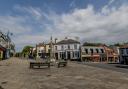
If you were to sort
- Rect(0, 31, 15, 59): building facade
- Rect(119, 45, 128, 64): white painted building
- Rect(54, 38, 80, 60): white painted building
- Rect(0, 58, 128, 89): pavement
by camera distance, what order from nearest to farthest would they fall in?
Rect(0, 58, 128, 89): pavement
Rect(119, 45, 128, 64): white painted building
Rect(0, 31, 15, 59): building facade
Rect(54, 38, 80, 60): white painted building

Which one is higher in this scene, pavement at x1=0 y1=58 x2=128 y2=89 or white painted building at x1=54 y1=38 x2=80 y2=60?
white painted building at x1=54 y1=38 x2=80 y2=60

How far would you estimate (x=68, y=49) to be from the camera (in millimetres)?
80562

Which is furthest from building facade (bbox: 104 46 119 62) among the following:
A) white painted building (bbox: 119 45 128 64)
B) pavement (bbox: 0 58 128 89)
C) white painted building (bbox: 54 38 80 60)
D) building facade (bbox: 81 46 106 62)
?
pavement (bbox: 0 58 128 89)

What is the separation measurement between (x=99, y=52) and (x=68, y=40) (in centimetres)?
1376

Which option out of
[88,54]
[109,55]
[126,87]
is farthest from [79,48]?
[126,87]

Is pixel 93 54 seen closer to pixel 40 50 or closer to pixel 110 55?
pixel 110 55

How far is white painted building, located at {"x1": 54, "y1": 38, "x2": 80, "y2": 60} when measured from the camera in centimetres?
7865

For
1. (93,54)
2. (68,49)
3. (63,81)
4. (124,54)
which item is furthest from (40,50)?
(63,81)

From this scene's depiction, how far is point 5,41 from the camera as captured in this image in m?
97.2

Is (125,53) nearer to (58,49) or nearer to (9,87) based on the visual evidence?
(58,49)

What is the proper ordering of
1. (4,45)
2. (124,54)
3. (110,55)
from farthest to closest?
(4,45), (110,55), (124,54)

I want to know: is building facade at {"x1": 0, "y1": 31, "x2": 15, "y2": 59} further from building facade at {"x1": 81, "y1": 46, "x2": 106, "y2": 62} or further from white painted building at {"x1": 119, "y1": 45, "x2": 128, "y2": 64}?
white painted building at {"x1": 119, "y1": 45, "x2": 128, "y2": 64}

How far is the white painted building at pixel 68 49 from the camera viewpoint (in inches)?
3096

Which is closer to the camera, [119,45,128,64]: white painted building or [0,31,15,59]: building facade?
[119,45,128,64]: white painted building
